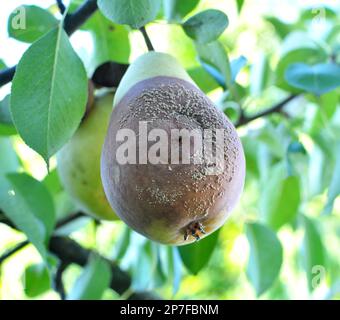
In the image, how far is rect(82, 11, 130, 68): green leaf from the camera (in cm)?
101

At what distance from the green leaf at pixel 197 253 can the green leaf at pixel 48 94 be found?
13.4 inches

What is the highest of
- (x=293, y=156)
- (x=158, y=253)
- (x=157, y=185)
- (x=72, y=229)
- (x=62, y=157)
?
(x=157, y=185)

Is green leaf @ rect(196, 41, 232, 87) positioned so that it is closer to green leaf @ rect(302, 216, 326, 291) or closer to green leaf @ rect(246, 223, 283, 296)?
green leaf @ rect(246, 223, 283, 296)

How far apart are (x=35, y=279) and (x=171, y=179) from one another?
2.35 feet

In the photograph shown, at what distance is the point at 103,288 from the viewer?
1.04 meters

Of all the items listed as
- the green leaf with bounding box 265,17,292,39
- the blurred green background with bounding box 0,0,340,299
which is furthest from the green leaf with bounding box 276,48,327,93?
the green leaf with bounding box 265,17,292,39

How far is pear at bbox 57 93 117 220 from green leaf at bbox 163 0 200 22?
151mm

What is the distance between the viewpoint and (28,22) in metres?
0.86

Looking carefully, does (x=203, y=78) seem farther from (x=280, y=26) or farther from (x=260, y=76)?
(x=280, y=26)

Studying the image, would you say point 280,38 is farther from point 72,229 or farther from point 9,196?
point 9,196

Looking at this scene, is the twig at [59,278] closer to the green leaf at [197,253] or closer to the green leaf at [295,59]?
the green leaf at [197,253]

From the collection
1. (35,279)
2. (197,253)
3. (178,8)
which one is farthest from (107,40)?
(35,279)

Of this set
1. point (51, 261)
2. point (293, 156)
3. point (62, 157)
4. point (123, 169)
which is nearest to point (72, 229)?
point (51, 261)

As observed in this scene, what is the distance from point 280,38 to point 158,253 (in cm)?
53
